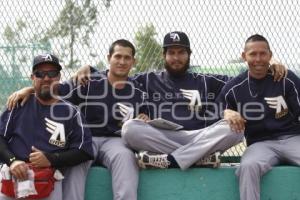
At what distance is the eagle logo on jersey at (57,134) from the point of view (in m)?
3.96

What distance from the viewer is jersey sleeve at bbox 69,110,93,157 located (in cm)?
397

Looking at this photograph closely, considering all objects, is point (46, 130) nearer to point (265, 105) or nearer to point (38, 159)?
point (38, 159)

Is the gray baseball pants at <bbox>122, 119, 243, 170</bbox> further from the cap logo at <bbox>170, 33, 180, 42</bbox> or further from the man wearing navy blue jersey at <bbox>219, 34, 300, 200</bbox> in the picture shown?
the cap logo at <bbox>170, 33, 180, 42</bbox>

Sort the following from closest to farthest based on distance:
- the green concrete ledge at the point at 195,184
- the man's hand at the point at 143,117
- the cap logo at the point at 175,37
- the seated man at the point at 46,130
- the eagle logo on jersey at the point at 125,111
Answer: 1. the seated man at the point at 46,130
2. the green concrete ledge at the point at 195,184
3. the man's hand at the point at 143,117
4. the eagle logo on jersey at the point at 125,111
5. the cap logo at the point at 175,37

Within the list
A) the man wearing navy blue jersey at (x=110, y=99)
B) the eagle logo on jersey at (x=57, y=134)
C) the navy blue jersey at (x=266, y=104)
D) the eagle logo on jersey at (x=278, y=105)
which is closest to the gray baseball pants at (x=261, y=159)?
the navy blue jersey at (x=266, y=104)

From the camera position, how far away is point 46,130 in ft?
13.1

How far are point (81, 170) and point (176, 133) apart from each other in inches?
34.7

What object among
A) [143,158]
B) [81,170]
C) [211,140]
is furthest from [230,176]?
[81,170]

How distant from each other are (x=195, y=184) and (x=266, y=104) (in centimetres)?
93

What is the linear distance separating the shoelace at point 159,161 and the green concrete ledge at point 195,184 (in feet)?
0.30

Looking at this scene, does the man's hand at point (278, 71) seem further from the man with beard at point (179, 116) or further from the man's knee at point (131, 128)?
the man's knee at point (131, 128)

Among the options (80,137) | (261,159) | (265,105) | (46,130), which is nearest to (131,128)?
(80,137)

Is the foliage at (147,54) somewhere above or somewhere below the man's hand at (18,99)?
above

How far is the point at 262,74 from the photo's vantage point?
4496mm
